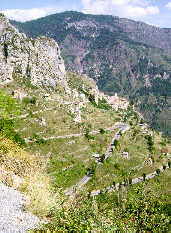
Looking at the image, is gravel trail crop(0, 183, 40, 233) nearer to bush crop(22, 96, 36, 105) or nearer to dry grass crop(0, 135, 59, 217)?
dry grass crop(0, 135, 59, 217)

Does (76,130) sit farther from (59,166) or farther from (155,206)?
(155,206)

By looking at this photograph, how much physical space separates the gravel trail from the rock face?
117 m

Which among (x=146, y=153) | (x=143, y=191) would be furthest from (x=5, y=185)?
(x=146, y=153)

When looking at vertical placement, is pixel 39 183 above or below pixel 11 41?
below

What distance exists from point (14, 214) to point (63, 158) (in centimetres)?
8419

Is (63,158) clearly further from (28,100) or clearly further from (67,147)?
(28,100)

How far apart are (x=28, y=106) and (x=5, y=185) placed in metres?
101

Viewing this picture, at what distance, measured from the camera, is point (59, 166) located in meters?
98.1

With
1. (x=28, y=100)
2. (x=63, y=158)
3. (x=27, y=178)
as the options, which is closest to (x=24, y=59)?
(x=28, y=100)

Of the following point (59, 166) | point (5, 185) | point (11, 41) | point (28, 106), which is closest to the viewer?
point (5, 185)

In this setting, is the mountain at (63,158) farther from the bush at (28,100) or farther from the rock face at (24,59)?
the rock face at (24,59)

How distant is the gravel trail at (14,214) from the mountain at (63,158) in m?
0.06

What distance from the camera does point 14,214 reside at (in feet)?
65.3

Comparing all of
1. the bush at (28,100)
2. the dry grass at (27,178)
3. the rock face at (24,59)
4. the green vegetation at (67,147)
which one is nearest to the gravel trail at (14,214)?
the dry grass at (27,178)
